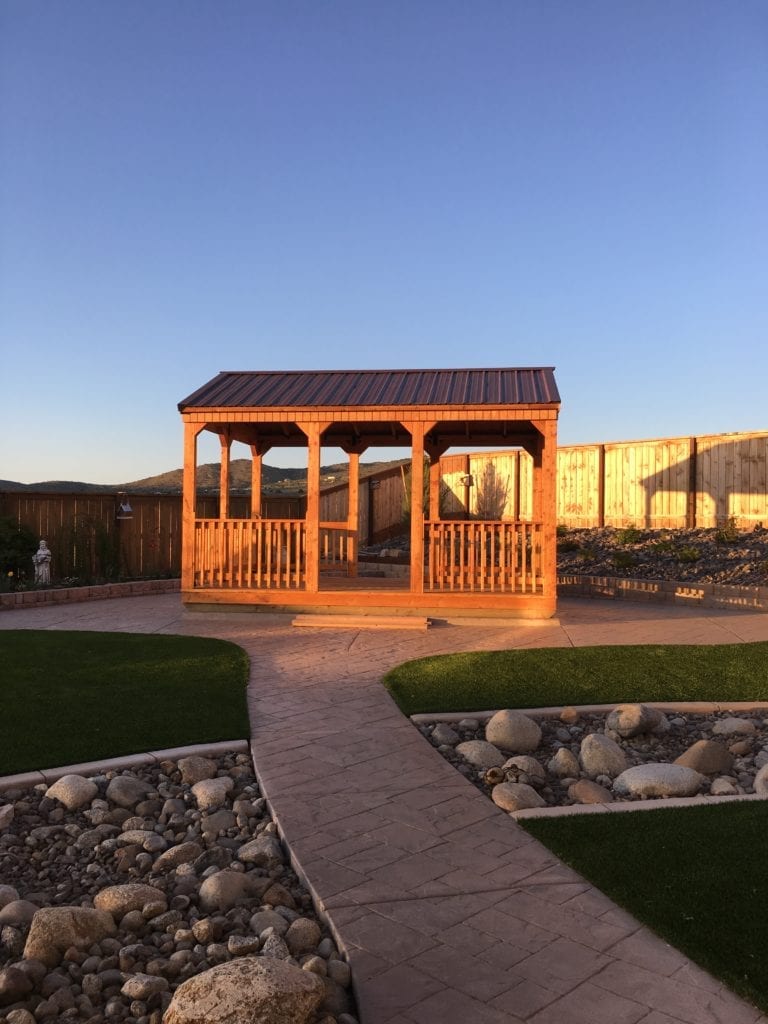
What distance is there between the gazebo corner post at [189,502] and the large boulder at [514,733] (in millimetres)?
6239

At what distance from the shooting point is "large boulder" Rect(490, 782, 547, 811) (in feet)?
13.5

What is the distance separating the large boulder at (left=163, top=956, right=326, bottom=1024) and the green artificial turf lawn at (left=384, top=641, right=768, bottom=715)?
11.2ft

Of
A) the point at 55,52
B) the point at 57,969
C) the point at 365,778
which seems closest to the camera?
the point at 57,969

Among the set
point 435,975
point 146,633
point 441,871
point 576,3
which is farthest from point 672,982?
point 576,3

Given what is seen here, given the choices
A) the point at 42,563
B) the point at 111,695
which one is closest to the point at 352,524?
the point at 42,563

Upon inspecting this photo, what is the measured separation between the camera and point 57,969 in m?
2.70

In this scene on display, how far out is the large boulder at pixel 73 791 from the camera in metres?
4.21

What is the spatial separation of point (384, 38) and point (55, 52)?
442cm

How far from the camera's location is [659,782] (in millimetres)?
4383

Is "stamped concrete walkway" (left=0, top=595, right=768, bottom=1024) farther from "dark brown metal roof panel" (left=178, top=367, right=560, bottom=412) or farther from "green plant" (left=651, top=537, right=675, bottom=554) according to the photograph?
"green plant" (left=651, top=537, right=675, bottom=554)

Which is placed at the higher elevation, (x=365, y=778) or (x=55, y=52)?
(x=55, y=52)

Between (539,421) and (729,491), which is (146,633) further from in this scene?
(729,491)

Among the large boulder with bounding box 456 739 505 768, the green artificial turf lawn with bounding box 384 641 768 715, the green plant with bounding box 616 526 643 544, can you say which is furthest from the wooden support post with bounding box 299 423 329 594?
the green plant with bounding box 616 526 643 544

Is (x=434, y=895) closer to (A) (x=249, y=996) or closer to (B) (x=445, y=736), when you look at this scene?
(A) (x=249, y=996)
